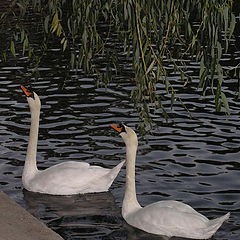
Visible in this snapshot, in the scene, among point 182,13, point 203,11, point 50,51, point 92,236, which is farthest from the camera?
point 50,51

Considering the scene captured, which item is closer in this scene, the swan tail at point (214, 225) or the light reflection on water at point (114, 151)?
the swan tail at point (214, 225)

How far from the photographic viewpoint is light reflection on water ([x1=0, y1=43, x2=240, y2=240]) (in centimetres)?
1061

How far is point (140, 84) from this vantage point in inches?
332

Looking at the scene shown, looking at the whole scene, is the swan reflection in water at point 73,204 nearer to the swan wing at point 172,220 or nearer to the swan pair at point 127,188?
the swan pair at point 127,188

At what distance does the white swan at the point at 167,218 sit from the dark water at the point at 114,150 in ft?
0.49

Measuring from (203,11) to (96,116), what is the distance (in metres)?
7.80

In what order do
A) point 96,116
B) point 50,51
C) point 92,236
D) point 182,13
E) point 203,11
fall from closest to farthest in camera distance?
1. point 203,11
2. point 182,13
3. point 92,236
4. point 96,116
5. point 50,51

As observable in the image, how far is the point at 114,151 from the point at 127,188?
2.87 m

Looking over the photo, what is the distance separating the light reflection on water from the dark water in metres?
0.01

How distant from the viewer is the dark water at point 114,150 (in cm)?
1062

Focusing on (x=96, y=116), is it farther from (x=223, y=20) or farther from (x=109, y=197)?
(x=223, y=20)

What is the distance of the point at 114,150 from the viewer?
1334cm

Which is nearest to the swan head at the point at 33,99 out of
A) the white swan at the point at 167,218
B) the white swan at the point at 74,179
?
the white swan at the point at 74,179

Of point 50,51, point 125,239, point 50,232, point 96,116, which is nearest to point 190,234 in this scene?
point 125,239
